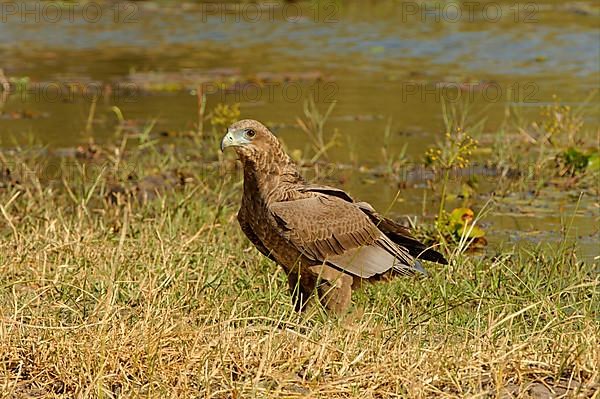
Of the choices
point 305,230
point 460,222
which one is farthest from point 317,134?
point 305,230

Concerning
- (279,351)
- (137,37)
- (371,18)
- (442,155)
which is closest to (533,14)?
(371,18)

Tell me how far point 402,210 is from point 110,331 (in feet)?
12.0

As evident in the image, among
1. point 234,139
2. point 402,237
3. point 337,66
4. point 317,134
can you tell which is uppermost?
point 234,139

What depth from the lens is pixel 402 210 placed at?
7.80 meters

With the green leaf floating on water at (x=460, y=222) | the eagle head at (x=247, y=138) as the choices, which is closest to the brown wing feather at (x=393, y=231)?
Result: the eagle head at (x=247, y=138)

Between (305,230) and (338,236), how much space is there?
18 cm

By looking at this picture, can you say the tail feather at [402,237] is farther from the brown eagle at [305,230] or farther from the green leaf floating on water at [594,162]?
the green leaf floating on water at [594,162]

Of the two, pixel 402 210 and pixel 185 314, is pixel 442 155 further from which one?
pixel 185 314

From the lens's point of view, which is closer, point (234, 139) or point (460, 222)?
point (234, 139)

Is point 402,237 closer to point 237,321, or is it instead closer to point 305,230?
point 305,230

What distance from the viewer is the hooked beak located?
17.1 feet

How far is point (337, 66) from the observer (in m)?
13.5

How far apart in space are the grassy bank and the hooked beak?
607 mm

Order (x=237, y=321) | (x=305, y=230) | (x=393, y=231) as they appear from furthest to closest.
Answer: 1. (x=393, y=231)
2. (x=305, y=230)
3. (x=237, y=321)
